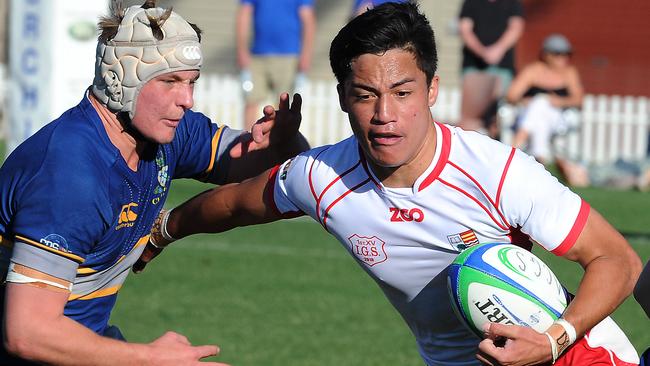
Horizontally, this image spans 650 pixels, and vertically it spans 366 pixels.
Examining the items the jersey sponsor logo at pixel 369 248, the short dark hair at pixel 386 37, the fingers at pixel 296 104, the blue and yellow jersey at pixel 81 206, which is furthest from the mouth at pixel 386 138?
the blue and yellow jersey at pixel 81 206

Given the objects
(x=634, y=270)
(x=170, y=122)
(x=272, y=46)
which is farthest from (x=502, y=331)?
(x=272, y=46)

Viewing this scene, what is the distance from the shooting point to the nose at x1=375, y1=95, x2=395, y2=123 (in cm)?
457

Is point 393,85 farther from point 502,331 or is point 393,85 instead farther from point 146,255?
point 146,255

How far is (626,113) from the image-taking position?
19.6 metres

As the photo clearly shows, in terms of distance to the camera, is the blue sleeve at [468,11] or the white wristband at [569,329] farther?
the blue sleeve at [468,11]

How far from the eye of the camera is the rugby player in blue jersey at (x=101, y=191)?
168 inches

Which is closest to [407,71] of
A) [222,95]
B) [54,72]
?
[54,72]

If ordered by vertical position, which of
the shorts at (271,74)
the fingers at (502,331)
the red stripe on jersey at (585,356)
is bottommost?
the shorts at (271,74)

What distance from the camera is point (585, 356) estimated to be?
4680 millimetres

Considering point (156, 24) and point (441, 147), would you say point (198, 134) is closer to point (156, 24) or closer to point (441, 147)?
point (156, 24)

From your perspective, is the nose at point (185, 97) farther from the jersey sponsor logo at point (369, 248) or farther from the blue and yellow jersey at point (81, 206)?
the jersey sponsor logo at point (369, 248)

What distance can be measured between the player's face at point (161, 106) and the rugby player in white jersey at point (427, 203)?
0.60 meters

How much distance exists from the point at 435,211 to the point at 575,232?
1.82ft

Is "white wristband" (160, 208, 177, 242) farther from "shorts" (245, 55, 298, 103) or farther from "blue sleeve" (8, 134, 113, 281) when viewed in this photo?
"shorts" (245, 55, 298, 103)
